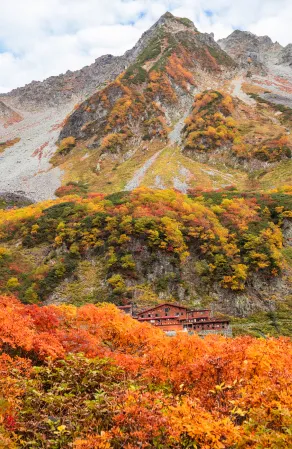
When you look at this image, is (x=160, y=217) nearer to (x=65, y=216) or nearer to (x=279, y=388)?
(x=65, y=216)

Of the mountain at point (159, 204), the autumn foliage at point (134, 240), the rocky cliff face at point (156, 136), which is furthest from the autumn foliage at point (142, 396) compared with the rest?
the rocky cliff face at point (156, 136)

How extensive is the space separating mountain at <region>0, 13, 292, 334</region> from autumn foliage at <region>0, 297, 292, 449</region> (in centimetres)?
3422

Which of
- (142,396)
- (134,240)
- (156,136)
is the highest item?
(156,136)

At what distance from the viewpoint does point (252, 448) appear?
28.4 feet

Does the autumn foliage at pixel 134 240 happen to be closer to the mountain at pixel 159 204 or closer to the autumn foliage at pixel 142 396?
the mountain at pixel 159 204

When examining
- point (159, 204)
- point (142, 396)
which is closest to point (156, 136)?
point (159, 204)

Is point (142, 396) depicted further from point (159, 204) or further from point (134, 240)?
point (159, 204)

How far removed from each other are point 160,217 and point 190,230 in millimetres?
5632

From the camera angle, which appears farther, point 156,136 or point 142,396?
point 156,136

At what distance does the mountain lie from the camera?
53219mm

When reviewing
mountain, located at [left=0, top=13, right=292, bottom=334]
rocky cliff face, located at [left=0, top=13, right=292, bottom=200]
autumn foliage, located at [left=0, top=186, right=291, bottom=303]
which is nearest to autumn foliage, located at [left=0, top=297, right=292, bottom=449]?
mountain, located at [left=0, top=13, right=292, bottom=334]

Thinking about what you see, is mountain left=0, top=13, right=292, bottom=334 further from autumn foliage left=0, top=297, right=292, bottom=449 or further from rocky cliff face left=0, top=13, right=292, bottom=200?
autumn foliage left=0, top=297, right=292, bottom=449

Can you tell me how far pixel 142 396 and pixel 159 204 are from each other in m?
58.1

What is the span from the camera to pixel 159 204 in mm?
67438
